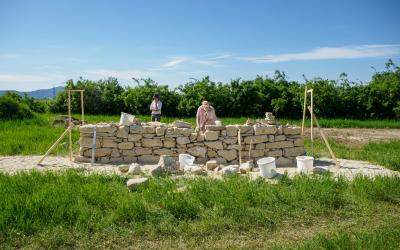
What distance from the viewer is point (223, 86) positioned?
24.6 meters

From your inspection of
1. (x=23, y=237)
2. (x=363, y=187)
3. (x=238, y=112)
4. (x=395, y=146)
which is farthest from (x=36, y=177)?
(x=238, y=112)

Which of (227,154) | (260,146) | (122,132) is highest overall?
(122,132)

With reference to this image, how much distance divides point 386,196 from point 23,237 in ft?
18.4

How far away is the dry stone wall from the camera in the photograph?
1067 cm

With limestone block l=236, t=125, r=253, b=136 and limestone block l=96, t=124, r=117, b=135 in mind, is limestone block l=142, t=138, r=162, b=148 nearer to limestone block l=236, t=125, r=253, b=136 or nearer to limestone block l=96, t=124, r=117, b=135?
limestone block l=96, t=124, r=117, b=135

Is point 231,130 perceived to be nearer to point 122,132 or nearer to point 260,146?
point 260,146

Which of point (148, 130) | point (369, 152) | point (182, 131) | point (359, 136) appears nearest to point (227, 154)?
point (182, 131)

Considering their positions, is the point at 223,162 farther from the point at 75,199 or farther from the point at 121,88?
the point at 121,88

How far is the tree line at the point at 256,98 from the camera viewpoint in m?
23.8

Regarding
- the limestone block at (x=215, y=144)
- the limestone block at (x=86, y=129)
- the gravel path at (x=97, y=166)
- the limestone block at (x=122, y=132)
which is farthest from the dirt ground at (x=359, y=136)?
the limestone block at (x=86, y=129)

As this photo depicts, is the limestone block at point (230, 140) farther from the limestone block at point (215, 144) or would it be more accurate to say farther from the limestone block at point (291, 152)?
the limestone block at point (291, 152)

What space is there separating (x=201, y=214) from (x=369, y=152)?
844 cm

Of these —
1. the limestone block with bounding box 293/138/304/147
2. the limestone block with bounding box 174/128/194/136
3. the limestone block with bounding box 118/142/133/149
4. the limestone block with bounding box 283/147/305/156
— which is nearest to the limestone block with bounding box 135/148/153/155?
the limestone block with bounding box 118/142/133/149

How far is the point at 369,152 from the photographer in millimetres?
12273
